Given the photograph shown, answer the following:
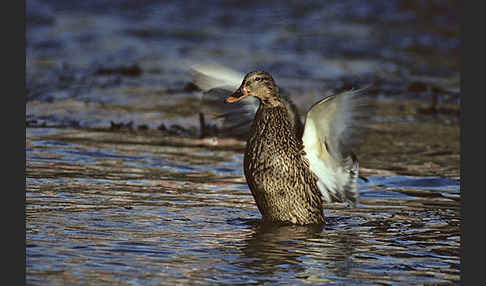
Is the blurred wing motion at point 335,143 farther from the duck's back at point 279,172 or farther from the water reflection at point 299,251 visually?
the water reflection at point 299,251

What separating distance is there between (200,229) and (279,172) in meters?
0.74

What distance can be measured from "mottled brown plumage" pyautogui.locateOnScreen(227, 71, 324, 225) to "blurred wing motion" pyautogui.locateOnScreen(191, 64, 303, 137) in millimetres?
613

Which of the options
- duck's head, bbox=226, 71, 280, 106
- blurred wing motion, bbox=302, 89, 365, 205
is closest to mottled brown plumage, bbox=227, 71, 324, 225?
duck's head, bbox=226, 71, 280, 106

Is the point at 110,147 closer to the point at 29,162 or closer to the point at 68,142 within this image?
the point at 68,142

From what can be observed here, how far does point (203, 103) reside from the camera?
25.5 ft

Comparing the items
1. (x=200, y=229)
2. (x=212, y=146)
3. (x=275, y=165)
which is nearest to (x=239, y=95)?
(x=275, y=165)

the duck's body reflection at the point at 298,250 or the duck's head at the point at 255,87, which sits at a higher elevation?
the duck's head at the point at 255,87

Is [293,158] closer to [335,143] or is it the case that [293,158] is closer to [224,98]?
[335,143]

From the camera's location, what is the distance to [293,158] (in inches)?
275

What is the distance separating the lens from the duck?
6.86 metres

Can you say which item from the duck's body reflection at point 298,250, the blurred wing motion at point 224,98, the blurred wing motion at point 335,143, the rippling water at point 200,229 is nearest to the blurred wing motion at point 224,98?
the blurred wing motion at point 224,98

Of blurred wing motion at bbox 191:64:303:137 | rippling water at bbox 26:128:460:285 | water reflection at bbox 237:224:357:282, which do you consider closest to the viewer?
rippling water at bbox 26:128:460:285

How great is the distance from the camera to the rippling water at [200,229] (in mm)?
5504

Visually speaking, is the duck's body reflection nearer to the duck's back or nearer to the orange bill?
the duck's back
